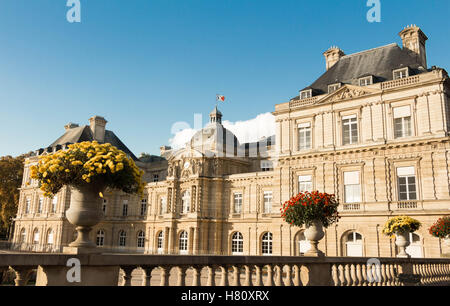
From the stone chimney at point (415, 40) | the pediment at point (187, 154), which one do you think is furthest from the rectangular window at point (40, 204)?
the stone chimney at point (415, 40)

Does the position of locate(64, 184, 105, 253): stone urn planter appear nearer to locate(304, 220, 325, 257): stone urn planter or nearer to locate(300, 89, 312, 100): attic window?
locate(304, 220, 325, 257): stone urn planter

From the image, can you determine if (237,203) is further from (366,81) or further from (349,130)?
(366,81)

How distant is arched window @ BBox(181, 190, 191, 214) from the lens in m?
39.6

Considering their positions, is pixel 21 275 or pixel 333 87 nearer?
pixel 21 275

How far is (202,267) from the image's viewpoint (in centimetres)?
716

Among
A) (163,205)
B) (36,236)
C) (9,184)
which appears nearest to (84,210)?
(163,205)

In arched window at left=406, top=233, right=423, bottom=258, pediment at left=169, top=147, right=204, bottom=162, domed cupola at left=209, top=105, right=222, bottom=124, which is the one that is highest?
domed cupola at left=209, top=105, right=222, bottom=124

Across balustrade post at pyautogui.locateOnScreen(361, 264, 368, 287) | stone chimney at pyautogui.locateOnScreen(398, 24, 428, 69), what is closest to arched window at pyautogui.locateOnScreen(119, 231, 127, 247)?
stone chimney at pyautogui.locateOnScreen(398, 24, 428, 69)

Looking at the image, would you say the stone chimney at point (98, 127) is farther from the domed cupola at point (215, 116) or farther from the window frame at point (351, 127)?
the window frame at point (351, 127)

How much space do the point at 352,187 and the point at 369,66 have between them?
922 centimetres

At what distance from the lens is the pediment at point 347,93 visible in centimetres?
2491

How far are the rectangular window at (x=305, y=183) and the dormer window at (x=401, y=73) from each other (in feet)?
28.1

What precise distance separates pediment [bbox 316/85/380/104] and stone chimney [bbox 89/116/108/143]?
34175 mm

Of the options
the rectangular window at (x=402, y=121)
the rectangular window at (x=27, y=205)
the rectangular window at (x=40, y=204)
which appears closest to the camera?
the rectangular window at (x=402, y=121)
